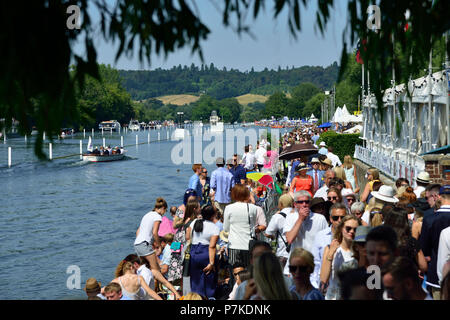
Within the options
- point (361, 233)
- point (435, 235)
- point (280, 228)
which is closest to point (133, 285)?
point (280, 228)

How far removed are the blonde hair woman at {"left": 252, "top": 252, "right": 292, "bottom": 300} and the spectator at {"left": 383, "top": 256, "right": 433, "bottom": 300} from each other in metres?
0.68

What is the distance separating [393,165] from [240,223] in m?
12.9

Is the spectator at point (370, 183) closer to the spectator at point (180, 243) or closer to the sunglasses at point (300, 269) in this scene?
the spectator at point (180, 243)

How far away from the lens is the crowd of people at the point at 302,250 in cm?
439

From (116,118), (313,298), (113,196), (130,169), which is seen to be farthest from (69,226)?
(116,118)

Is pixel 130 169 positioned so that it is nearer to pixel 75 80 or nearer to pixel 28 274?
pixel 28 274

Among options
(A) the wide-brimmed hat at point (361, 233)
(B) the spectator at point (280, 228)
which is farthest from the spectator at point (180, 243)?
(A) the wide-brimmed hat at point (361, 233)

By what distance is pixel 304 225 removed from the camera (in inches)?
287

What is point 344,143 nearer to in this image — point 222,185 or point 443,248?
point 222,185

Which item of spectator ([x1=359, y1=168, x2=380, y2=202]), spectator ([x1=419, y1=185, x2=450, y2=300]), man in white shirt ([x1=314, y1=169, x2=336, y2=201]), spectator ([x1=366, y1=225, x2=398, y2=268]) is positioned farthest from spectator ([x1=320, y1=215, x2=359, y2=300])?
spectator ([x1=359, y1=168, x2=380, y2=202])

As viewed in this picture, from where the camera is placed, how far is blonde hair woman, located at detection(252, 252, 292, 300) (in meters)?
4.23

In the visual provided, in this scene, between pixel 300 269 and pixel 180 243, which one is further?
pixel 180 243

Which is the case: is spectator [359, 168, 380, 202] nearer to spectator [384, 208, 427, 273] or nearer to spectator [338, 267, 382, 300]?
spectator [384, 208, 427, 273]

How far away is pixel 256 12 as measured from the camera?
13.2ft
